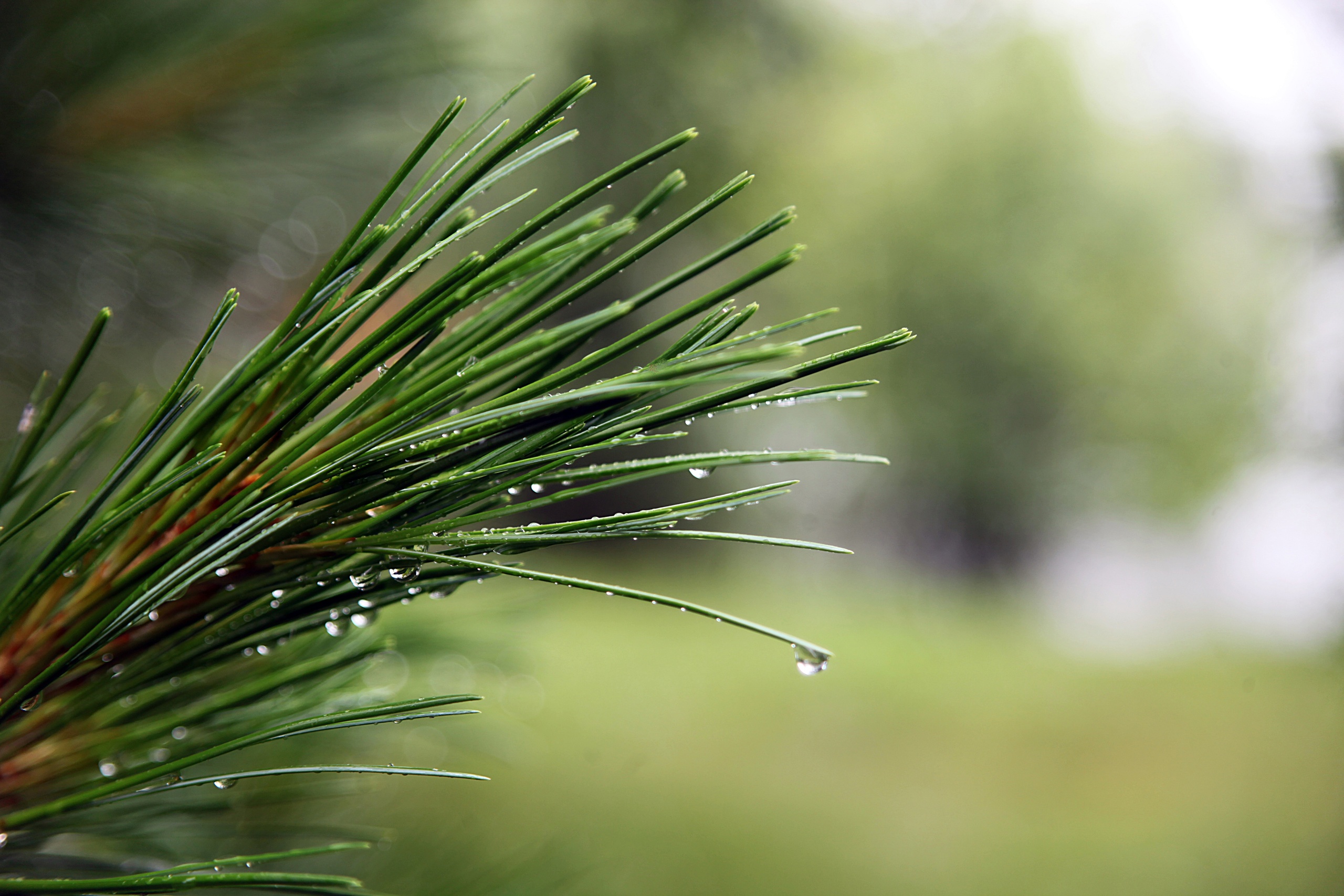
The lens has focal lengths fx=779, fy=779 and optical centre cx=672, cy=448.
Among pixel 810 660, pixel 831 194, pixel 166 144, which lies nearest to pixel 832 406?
pixel 831 194

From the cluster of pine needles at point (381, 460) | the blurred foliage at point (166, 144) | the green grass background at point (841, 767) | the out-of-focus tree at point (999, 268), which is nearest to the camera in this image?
the cluster of pine needles at point (381, 460)

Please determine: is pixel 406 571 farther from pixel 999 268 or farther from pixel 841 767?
pixel 999 268

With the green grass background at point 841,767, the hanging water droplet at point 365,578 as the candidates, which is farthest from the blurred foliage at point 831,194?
the hanging water droplet at point 365,578

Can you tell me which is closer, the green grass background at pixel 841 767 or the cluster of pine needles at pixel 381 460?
the cluster of pine needles at pixel 381 460

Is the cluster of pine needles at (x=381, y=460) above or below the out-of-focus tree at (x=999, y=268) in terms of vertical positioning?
below

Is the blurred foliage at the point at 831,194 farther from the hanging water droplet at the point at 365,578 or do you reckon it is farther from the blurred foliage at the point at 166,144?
the hanging water droplet at the point at 365,578

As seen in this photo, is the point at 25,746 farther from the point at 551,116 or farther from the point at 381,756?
the point at 381,756

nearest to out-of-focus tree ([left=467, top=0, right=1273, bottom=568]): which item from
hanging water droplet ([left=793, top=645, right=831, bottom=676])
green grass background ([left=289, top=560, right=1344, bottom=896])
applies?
green grass background ([left=289, top=560, right=1344, bottom=896])
